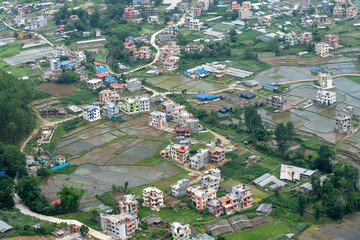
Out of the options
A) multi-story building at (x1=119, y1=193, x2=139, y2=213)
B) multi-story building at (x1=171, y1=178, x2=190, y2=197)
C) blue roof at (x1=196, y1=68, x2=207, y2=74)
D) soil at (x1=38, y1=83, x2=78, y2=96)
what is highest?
multi-story building at (x1=119, y1=193, x2=139, y2=213)

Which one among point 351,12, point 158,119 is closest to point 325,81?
point 158,119

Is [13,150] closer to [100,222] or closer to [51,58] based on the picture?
[100,222]

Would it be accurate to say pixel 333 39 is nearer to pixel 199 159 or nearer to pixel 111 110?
pixel 111 110

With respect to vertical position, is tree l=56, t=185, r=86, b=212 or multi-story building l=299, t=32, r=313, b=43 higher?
tree l=56, t=185, r=86, b=212

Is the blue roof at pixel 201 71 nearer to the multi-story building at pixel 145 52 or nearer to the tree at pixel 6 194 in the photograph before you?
the multi-story building at pixel 145 52

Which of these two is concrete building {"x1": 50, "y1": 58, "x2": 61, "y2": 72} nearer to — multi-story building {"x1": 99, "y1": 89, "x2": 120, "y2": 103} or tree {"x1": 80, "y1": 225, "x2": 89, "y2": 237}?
multi-story building {"x1": 99, "y1": 89, "x2": 120, "y2": 103}

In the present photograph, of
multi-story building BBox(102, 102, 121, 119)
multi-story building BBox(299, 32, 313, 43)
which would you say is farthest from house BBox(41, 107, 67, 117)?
multi-story building BBox(299, 32, 313, 43)
